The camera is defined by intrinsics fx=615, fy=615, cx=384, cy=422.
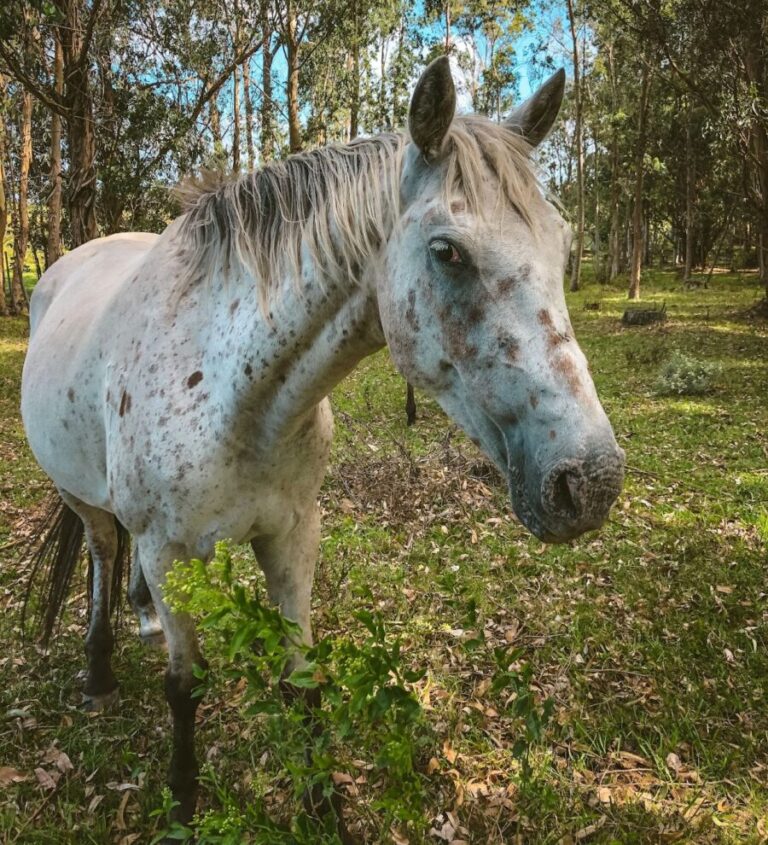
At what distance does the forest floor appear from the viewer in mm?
2502

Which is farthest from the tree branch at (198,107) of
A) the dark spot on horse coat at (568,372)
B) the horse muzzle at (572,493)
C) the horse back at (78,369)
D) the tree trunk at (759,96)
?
the horse muzzle at (572,493)

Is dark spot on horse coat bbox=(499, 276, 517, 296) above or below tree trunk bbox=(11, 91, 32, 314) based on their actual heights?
below

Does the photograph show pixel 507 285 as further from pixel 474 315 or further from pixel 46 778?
pixel 46 778

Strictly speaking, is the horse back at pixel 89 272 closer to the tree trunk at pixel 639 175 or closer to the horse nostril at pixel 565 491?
the horse nostril at pixel 565 491

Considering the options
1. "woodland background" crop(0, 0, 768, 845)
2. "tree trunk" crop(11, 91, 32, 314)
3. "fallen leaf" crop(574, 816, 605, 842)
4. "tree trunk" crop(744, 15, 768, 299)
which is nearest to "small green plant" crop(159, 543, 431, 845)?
"woodland background" crop(0, 0, 768, 845)

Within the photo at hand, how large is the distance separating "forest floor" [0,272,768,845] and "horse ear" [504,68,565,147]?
1.44 meters

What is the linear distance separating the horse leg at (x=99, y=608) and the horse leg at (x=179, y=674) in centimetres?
99

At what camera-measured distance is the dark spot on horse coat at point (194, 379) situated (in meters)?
2.07

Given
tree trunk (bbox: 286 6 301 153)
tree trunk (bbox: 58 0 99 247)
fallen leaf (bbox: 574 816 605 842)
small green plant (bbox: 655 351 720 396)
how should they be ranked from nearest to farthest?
fallen leaf (bbox: 574 816 605 842), tree trunk (bbox: 58 0 99 247), small green plant (bbox: 655 351 720 396), tree trunk (bbox: 286 6 301 153)

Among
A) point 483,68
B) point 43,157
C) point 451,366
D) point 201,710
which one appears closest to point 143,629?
point 201,710

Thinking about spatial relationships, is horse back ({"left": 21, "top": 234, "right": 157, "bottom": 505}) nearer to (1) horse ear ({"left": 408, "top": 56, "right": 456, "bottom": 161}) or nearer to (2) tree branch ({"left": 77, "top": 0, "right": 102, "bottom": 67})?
(1) horse ear ({"left": 408, "top": 56, "right": 456, "bottom": 161})

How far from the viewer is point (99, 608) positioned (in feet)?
11.0

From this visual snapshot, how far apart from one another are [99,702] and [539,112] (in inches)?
133

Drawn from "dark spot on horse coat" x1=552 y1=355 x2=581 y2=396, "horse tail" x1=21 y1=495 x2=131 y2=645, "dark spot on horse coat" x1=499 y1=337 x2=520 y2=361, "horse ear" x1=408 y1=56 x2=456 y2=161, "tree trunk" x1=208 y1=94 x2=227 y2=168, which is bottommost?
"horse tail" x1=21 y1=495 x2=131 y2=645
